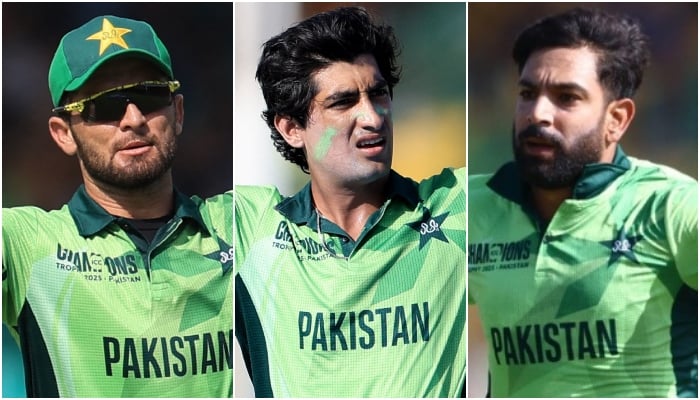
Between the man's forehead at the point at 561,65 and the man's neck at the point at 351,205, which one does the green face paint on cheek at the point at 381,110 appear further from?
the man's forehead at the point at 561,65

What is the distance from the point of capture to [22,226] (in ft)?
18.6

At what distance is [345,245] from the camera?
5.71m

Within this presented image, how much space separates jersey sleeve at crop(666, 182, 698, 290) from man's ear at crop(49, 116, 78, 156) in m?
3.06

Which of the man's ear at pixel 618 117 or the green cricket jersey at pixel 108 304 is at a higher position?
the man's ear at pixel 618 117

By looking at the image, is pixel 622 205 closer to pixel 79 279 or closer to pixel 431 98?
pixel 431 98

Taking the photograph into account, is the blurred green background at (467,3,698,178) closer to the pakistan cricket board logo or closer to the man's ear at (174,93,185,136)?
the pakistan cricket board logo

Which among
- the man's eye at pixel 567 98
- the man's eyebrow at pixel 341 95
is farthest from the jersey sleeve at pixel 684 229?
the man's eyebrow at pixel 341 95

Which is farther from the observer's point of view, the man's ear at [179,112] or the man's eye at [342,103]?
the man's ear at [179,112]

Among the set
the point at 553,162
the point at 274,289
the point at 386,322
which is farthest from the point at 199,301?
the point at 553,162

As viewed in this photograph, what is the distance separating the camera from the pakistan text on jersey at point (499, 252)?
5762 millimetres

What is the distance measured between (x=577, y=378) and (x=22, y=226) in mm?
2929

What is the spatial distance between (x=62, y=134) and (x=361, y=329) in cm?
182

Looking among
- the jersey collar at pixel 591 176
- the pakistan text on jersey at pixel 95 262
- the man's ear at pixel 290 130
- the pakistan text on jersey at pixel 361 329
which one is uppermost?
the man's ear at pixel 290 130

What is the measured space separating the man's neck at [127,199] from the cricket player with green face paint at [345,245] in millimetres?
431
